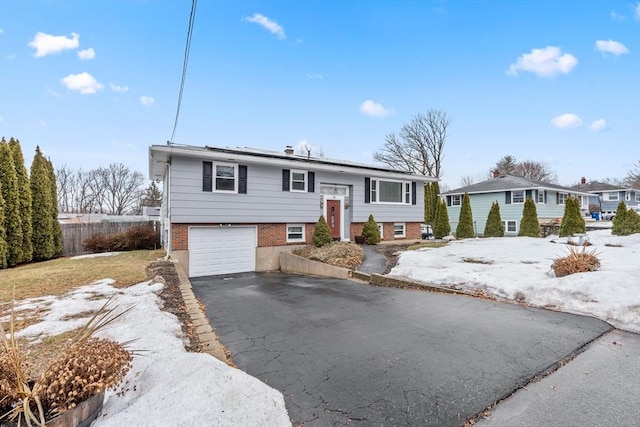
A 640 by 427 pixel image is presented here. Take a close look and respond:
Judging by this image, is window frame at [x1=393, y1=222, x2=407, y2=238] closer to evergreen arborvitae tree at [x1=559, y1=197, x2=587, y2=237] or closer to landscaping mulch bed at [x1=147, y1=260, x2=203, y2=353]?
evergreen arborvitae tree at [x1=559, y1=197, x2=587, y2=237]

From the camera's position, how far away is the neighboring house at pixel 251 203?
11.9 m

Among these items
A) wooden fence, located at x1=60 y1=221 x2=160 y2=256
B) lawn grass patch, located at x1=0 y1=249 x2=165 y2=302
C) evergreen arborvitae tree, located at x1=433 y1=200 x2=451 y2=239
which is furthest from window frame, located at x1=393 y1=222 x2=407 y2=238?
wooden fence, located at x1=60 y1=221 x2=160 y2=256

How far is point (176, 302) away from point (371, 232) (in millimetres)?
10961

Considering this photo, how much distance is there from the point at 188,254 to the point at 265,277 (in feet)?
10.7

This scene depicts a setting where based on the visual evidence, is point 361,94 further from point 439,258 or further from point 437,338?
point 437,338

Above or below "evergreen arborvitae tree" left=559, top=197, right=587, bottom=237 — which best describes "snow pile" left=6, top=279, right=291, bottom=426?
below

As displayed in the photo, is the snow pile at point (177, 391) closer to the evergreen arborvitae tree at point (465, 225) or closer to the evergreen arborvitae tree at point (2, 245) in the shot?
the evergreen arborvitae tree at point (2, 245)

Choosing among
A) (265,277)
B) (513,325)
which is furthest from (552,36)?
(265,277)

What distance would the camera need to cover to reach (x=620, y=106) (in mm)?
14984

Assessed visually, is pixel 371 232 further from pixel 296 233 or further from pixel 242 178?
pixel 242 178

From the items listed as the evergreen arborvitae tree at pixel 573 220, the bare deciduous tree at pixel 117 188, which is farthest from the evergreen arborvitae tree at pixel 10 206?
the bare deciduous tree at pixel 117 188

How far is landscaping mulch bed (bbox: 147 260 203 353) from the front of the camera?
12.5 feet

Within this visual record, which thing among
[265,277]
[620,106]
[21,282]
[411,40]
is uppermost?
[411,40]

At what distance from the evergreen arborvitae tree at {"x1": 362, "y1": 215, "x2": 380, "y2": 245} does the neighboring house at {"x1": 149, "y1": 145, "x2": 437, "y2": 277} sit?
668 mm
